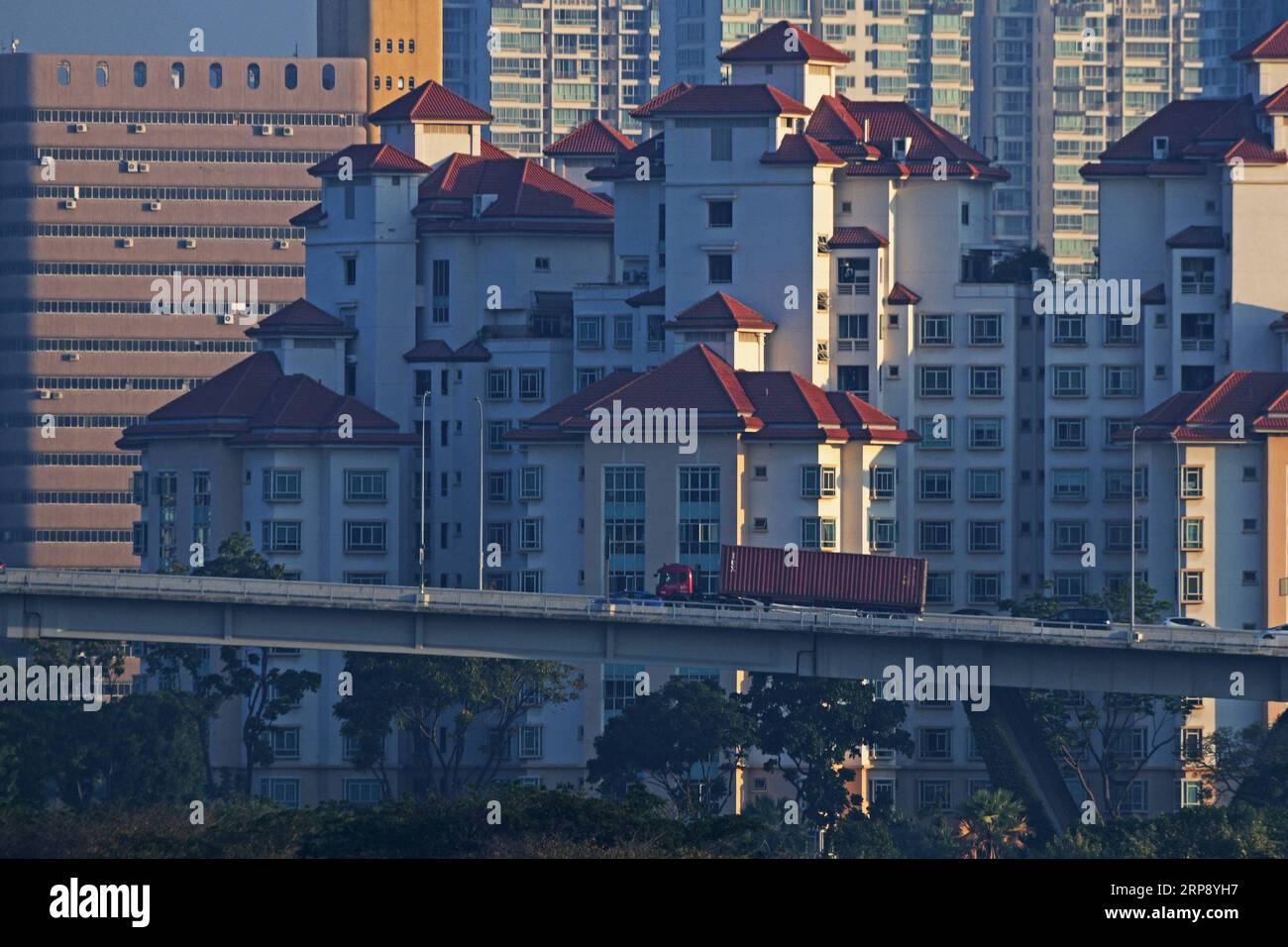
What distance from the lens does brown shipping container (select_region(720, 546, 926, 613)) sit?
6718 inches

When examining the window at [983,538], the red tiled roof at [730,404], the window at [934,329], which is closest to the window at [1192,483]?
the red tiled roof at [730,404]

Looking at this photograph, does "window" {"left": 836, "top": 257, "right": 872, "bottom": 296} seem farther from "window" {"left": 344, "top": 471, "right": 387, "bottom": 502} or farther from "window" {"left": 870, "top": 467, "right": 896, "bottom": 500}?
"window" {"left": 344, "top": 471, "right": 387, "bottom": 502}

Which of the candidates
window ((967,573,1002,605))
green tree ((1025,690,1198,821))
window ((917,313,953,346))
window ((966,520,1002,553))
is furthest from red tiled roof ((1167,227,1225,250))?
green tree ((1025,690,1198,821))

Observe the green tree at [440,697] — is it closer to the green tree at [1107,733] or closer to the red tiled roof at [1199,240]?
the green tree at [1107,733]

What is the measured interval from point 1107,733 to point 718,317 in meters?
29.9

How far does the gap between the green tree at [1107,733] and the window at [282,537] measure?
136ft

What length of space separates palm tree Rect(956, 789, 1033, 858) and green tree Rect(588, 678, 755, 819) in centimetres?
1579

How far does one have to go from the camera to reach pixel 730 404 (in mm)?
182625

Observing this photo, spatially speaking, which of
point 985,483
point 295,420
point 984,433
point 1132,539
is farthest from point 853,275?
point 295,420

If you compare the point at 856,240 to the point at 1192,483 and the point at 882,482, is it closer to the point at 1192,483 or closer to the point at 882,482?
the point at 882,482
